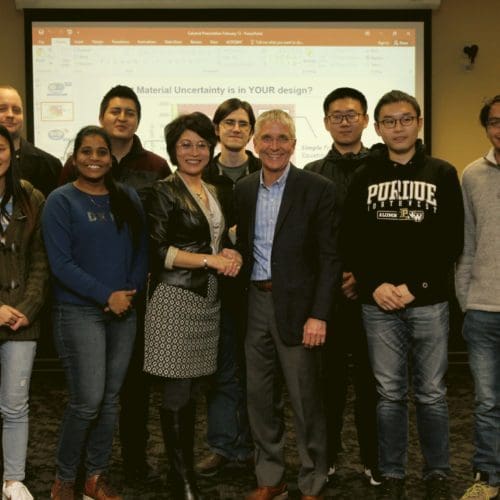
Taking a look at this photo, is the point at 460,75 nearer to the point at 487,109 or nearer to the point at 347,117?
the point at 347,117

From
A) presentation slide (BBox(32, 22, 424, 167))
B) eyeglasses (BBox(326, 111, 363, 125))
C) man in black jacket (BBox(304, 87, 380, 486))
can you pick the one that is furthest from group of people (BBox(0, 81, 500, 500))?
presentation slide (BBox(32, 22, 424, 167))

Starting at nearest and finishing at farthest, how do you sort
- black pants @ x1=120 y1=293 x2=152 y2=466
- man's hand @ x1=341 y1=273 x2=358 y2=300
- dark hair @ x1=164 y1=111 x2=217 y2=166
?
1. dark hair @ x1=164 y1=111 x2=217 y2=166
2. man's hand @ x1=341 y1=273 x2=358 y2=300
3. black pants @ x1=120 y1=293 x2=152 y2=466

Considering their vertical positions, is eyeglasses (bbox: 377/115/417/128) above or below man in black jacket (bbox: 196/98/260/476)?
above

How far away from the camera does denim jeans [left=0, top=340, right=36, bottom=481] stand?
99.0 inches

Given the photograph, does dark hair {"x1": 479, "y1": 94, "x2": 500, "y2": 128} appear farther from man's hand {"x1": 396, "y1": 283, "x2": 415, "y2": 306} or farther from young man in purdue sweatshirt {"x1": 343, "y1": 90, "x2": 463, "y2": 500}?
man's hand {"x1": 396, "y1": 283, "x2": 415, "y2": 306}

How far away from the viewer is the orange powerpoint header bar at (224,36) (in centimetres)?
500

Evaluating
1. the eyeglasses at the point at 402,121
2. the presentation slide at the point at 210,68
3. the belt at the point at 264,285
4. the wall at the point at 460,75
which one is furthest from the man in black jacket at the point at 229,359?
the wall at the point at 460,75

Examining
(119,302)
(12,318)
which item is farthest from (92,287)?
(12,318)

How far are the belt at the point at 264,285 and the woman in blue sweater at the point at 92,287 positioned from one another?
16.6 inches

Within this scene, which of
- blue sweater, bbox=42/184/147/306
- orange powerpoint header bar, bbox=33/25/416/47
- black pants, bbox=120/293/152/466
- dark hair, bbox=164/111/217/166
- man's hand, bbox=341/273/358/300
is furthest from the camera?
orange powerpoint header bar, bbox=33/25/416/47

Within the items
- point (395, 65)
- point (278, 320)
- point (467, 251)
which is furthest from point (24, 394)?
point (395, 65)

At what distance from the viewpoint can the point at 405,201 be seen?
251 cm

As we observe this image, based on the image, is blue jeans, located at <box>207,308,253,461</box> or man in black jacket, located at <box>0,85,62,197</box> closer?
blue jeans, located at <box>207,308,253,461</box>

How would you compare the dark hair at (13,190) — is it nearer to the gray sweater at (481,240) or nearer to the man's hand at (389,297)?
the man's hand at (389,297)
